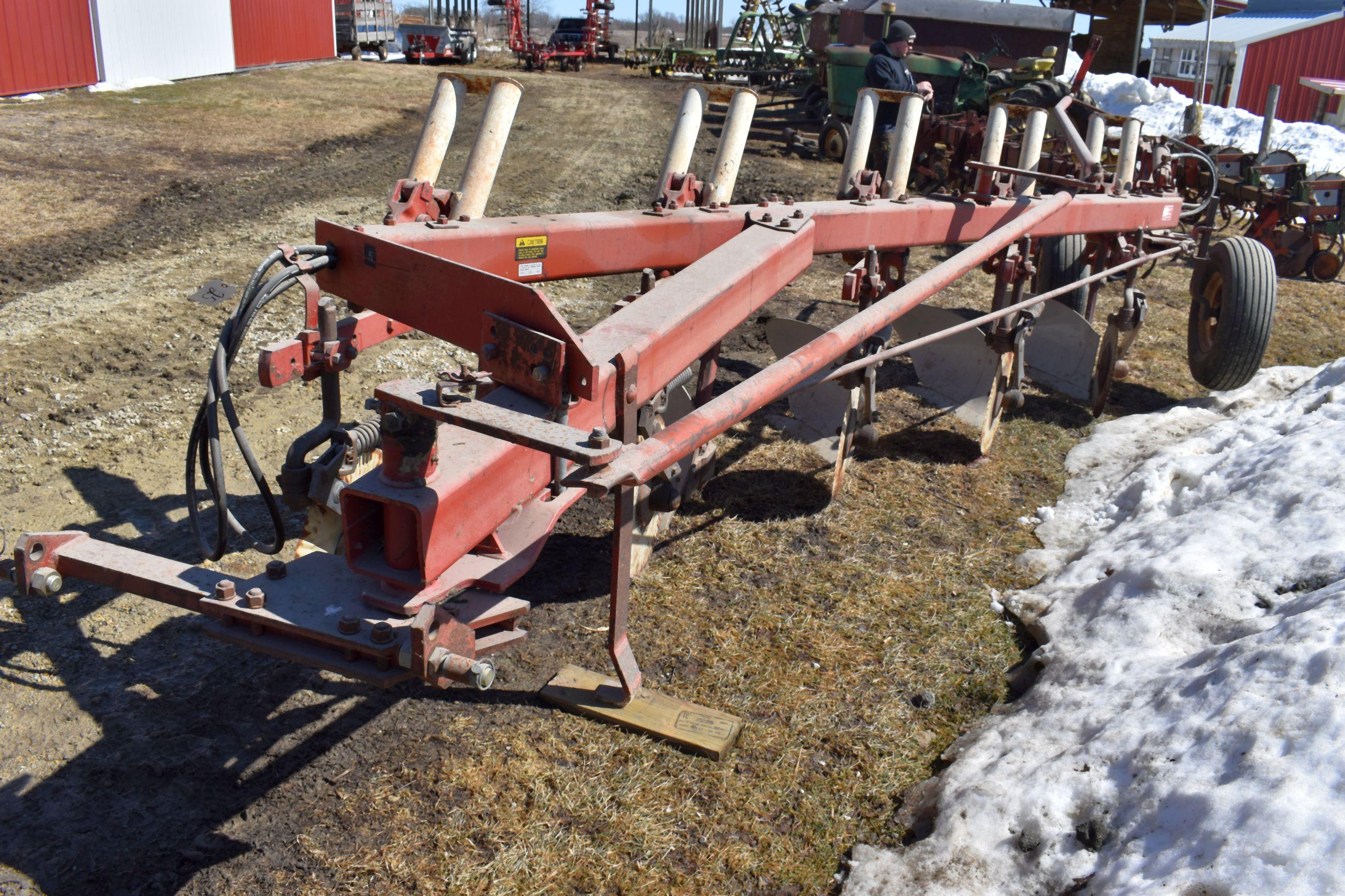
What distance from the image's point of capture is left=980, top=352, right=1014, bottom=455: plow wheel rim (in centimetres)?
500

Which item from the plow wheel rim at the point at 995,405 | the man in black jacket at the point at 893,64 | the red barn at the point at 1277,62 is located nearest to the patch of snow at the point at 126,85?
the man in black jacket at the point at 893,64

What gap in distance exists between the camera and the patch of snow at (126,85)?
50.4 feet

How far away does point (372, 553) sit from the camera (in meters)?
2.39

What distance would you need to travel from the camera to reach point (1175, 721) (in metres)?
2.62

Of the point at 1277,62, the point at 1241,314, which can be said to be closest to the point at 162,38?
the point at 1241,314

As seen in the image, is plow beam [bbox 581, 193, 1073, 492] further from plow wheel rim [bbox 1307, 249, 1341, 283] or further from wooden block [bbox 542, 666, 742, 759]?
plow wheel rim [bbox 1307, 249, 1341, 283]

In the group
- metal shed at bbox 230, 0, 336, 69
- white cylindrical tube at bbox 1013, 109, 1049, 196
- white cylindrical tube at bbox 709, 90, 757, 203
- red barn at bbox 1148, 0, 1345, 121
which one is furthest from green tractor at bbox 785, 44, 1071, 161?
metal shed at bbox 230, 0, 336, 69

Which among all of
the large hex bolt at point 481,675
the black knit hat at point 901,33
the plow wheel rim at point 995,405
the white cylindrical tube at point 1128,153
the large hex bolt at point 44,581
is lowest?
the plow wheel rim at point 995,405

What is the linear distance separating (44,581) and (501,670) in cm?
135

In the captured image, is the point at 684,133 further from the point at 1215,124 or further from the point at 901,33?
the point at 1215,124

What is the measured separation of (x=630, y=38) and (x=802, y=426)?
220ft

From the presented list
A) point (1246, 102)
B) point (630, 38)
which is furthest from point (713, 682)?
point (630, 38)

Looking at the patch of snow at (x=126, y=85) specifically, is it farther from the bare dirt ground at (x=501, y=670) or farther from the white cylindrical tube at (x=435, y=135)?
the white cylindrical tube at (x=435, y=135)

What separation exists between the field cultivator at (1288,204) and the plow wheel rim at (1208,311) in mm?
3700
